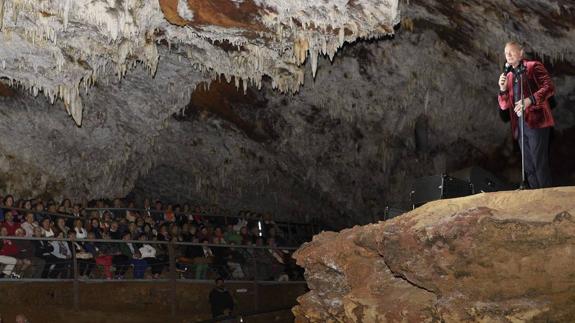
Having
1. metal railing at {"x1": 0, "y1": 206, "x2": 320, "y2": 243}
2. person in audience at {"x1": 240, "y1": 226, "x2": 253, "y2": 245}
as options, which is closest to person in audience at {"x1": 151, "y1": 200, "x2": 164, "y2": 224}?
metal railing at {"x1": 0, "y1": 206, "x2": 320, "y2": 243}

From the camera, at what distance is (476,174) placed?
11.6m

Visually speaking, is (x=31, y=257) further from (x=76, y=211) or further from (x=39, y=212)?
(x=76, y=211)

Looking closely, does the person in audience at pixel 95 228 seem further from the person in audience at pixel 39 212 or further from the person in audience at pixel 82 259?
the person in audience at pixel 39 212

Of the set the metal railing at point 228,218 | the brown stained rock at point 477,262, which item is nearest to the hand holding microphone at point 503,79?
the brown stained rock at point 477,262

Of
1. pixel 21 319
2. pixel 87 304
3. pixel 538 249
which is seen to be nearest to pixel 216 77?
pixel 87 304

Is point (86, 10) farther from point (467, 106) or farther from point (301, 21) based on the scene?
point (467, 106)

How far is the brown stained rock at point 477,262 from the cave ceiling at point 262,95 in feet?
12.1

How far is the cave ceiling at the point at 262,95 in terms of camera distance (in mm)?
9445

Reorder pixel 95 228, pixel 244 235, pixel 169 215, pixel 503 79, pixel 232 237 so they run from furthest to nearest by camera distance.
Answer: pixel 169 215
pixel 244 235
pixel 232 237
pixel 95 228
pixel 503 79

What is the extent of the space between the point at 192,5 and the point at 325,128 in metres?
6.26

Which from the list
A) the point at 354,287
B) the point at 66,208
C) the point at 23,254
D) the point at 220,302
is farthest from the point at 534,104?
the point at 66,208

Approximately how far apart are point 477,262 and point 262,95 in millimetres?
8624

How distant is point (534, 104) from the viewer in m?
6.37

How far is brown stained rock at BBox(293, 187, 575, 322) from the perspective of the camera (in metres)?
5.55
